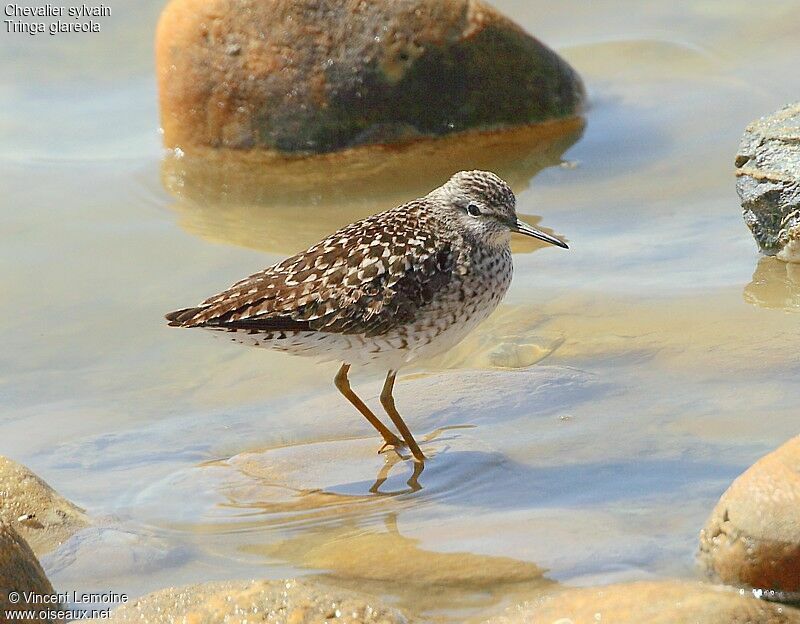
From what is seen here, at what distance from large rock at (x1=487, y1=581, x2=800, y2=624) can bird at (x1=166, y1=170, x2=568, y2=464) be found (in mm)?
1787

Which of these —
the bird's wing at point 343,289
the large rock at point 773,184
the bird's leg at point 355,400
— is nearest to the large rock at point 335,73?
the large rock at point 773,184

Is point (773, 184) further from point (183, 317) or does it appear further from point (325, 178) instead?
point (183, 317)

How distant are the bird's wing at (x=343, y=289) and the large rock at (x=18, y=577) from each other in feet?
5.31

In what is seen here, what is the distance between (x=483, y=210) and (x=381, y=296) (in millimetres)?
829

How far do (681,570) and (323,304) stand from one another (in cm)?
215

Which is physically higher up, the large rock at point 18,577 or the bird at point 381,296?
the bird at point 381,296

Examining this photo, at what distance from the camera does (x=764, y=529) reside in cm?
451

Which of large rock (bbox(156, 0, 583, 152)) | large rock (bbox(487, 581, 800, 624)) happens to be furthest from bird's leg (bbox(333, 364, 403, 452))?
large rock (bbox(156, 0, 583, 152))

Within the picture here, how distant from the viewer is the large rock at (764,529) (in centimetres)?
449

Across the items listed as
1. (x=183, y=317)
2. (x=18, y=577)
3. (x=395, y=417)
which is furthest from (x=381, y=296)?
(x=18, y=577)

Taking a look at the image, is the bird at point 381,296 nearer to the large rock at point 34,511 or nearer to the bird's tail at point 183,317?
the bird's tail at point 183,317

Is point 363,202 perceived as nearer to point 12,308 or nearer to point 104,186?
point 104,186

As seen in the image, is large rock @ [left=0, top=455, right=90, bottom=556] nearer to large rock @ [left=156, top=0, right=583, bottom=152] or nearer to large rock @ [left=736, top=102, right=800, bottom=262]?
large rock @ [left=736, top=102, right=800, bottom=262]
